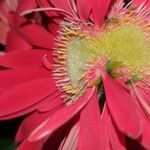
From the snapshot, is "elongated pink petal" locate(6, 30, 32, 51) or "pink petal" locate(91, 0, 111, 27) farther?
"elongated pink petal" locate(6, 30, 32, 51)

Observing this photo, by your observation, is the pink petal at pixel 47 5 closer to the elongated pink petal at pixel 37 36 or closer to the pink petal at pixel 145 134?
the elongated pink petal at pixel 37 36

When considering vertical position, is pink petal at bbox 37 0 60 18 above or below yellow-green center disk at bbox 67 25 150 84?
above

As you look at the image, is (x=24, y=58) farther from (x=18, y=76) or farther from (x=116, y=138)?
(x=116, y=138)

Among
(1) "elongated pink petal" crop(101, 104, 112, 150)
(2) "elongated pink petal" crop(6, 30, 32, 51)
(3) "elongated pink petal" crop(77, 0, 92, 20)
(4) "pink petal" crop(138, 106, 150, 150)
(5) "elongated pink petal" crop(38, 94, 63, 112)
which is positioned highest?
(2) "elongated pink petal" crop(6, 30, 32, 51)

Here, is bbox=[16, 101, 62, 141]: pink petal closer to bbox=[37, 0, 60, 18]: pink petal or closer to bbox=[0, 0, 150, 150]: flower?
bbox=[0, 0, 150, 150]: flower

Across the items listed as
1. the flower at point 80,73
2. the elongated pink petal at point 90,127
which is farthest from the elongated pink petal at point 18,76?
the elongated pink petal at point 90,127

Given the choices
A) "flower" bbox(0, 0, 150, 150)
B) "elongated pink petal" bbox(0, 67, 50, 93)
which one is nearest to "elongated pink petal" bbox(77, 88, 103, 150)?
"flower" bbox(0, 0, 150, 150)
